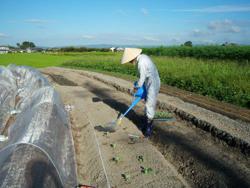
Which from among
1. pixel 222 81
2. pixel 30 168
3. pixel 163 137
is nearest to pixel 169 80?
pixel 222 81

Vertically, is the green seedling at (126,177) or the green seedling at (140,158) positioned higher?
the green seedling at (140,158)

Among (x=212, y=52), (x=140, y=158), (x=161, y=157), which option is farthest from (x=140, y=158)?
(x=212, y=52)

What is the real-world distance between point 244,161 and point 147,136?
2.16m

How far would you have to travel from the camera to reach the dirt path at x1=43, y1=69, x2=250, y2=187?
16.4ft

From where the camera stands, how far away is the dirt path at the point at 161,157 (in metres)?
4.99

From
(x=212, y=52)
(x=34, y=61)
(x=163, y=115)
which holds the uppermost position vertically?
(x=212, y=52)

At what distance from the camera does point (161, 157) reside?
19.0 ft

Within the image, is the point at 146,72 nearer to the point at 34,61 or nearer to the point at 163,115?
the point at 163,115

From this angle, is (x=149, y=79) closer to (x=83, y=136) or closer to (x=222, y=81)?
(x=83, y=136)

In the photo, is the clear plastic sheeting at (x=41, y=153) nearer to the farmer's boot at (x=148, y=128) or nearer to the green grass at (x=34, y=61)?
the farmer's boot at (x=148, y=128)

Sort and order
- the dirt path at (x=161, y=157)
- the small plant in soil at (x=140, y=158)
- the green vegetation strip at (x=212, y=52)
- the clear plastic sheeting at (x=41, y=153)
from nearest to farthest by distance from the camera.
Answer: the clear plastic sheeting at (x=41, y=153)
the dirt path at (x=161, y=157)
the small plant in soil at (x=140, y=158)
the green vegetation strip at (x=212, y=52)

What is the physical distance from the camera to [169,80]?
51.5 feet

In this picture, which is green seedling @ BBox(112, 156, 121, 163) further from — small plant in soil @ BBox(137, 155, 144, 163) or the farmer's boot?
the farmer's boot

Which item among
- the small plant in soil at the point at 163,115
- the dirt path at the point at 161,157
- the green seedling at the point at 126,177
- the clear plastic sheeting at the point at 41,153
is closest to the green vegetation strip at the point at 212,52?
the small plant in soil at the point at 163,115
